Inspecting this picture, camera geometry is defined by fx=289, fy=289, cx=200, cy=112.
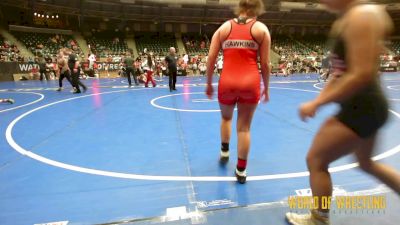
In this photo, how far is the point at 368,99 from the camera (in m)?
1.64

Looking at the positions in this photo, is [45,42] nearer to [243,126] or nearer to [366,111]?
[243,126]

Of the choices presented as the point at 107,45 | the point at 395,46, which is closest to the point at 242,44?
the point at 107,45

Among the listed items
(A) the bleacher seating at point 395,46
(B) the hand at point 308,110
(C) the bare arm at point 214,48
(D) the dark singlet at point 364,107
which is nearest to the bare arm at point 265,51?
(C) the bare arm at point 214,48

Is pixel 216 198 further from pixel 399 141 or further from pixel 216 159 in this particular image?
pixel 399 141

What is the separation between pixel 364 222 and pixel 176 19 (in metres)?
34.0

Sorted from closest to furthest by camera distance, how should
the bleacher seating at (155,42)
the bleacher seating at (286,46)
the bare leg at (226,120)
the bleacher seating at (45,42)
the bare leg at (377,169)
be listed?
the bare leg at (377,169) < the bare leg at (226,120) < the bleacher seating at (45,42) < the bleacher seating at (155,42) < the bleacher seating at (286,46)

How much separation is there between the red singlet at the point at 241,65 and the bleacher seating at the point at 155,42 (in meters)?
29.2

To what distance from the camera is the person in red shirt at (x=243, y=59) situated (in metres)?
2.95

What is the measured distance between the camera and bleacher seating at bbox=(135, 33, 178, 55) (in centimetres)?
3226

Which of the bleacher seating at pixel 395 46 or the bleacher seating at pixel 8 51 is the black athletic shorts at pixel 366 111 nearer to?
the bleacher seating at pixel 8 51

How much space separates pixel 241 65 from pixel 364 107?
154 centimetres

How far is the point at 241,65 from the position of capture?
9.91 feet

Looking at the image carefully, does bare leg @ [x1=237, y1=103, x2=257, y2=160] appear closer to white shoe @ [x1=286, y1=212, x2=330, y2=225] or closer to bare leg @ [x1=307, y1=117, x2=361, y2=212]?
white shoe @ [x1=286, y1=212, x2=330, y2=225]

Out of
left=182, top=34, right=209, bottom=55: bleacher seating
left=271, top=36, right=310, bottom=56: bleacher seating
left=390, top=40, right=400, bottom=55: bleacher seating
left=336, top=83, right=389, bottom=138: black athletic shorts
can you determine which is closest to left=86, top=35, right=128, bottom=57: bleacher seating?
left=182, top=34, right=209, bottom=55: bleacher seating
